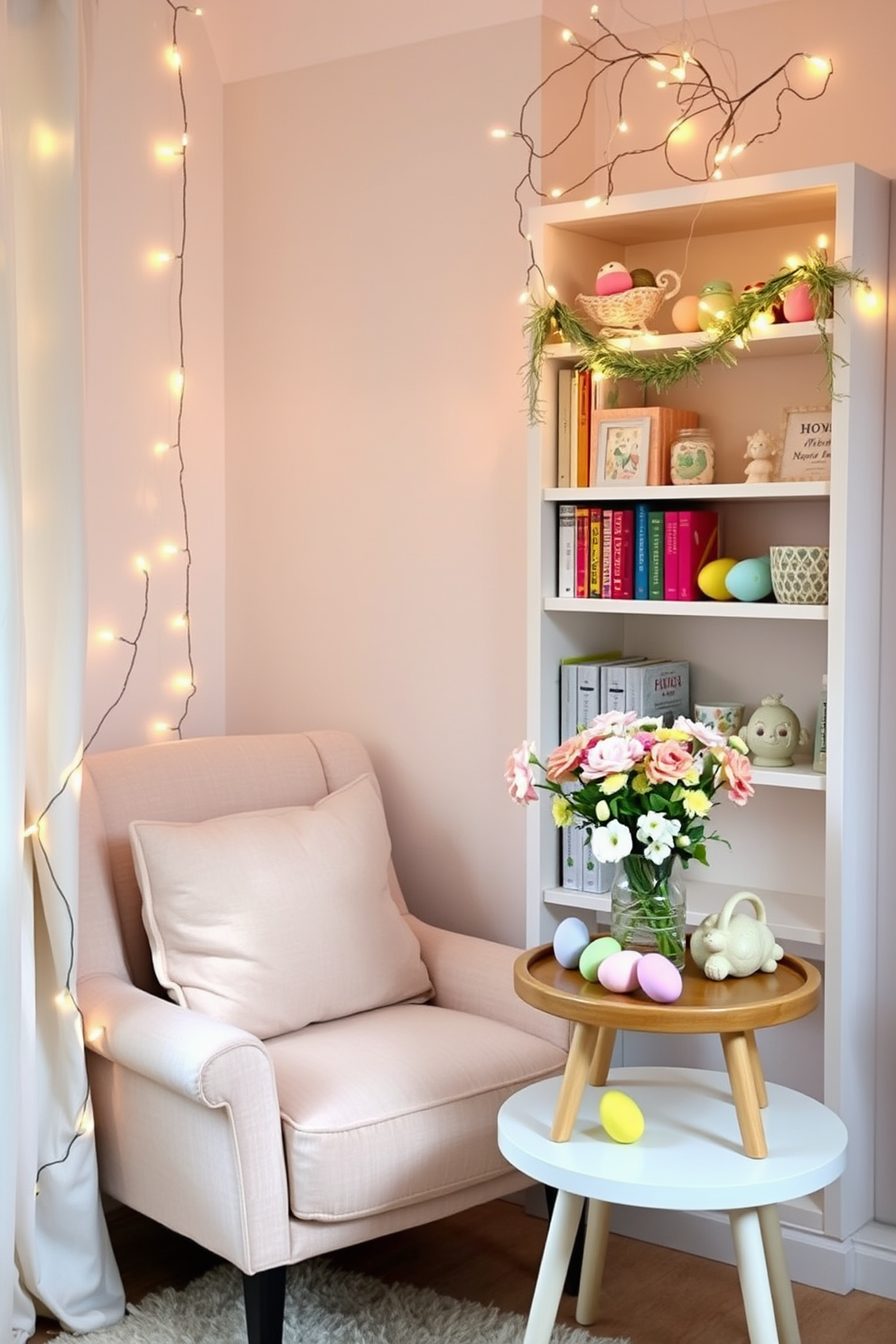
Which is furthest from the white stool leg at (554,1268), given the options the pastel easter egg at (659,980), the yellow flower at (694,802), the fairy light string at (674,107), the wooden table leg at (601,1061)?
the fairy light string at (674,107)

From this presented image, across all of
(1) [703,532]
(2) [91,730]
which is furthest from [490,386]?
(2) [91,730]

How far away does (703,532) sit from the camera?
2705mm

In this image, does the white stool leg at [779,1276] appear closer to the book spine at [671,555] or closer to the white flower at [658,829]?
the white flower at [658,829]

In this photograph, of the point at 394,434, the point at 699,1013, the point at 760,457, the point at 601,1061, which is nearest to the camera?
the point at 699,1013

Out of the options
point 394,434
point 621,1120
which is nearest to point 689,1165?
point 621,1120

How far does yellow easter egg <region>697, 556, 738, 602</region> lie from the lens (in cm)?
263

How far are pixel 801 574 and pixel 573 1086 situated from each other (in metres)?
0.95

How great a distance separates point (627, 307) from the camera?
8.77 feet

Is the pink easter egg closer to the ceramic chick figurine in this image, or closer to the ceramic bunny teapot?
the ceramic chick figurine

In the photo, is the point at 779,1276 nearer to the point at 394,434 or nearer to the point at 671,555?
the point at 671,555

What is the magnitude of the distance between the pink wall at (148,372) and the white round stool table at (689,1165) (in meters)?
1.36

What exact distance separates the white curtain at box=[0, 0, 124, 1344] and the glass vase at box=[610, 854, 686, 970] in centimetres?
90

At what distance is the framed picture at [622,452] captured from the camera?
2701 millimetres

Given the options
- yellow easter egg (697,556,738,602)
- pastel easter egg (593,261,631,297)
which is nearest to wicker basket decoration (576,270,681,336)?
pastel easter egg (593,261,631,297)
